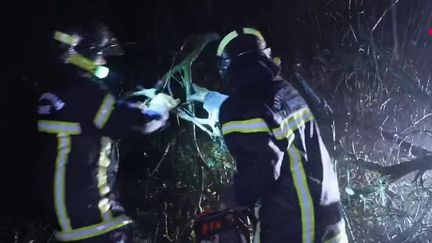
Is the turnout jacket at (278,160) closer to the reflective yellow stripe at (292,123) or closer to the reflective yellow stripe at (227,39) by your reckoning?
the reflective yellow stripe at (292,123)

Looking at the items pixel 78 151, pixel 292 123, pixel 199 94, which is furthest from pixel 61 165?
pixel 292 123

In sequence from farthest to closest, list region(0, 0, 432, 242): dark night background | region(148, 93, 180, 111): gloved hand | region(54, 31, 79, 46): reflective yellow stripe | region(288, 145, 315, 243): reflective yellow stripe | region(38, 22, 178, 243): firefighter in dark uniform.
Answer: region(0, 0, 432, 242): dark night background, region(148, 93, 180, 111): gloved hand, region(54, 31, 79, 46): reflective yellow stripe, region(38, 22, 178, 243): firefighter in dark uniform, region(288, 145, 315, 243): reflective yellow stripe

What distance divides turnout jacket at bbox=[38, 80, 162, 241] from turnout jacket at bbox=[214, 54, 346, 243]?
84 cm

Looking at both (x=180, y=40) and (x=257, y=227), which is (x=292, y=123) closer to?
(x=257, y=227)

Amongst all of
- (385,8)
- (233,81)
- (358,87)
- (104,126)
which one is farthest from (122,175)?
(385,8)

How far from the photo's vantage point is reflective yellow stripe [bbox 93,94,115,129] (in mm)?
2680

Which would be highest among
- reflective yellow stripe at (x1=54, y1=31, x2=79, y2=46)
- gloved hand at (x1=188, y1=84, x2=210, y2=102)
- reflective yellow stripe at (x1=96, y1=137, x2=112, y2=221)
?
reflective yellow stripe at (x1=54, y1=31, x2=79, y2=46)

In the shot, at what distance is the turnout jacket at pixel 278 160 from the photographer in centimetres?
245

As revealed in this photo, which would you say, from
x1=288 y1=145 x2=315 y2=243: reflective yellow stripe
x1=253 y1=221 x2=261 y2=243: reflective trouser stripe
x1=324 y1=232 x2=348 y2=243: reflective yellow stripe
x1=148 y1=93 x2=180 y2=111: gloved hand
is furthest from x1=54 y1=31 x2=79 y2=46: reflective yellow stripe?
x1=324 y1=232 x2=348 y2=243: reflective yellow stripe

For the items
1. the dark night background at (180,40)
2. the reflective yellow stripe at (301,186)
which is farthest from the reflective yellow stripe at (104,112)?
the reflective yellow stripe at (301,186)

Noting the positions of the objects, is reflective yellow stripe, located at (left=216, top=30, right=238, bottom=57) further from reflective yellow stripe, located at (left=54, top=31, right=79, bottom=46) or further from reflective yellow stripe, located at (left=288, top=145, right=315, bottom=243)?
reflective yellow stripe, located at (left=54, top=31, right=79, bottom=46)

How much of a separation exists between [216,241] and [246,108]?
94cm

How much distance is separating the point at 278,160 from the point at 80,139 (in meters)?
1.37

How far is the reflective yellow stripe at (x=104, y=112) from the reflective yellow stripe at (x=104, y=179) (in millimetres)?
131
